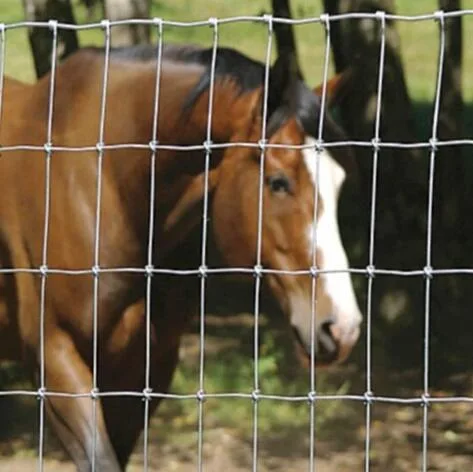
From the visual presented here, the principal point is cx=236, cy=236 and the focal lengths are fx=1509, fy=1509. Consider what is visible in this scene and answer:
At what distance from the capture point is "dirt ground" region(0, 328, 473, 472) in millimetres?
5605

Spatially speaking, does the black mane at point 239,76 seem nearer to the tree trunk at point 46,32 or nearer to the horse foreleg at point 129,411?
the horse foreleg at point 129,411

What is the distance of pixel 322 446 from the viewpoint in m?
5.88

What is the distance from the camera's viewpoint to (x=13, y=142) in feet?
13.0

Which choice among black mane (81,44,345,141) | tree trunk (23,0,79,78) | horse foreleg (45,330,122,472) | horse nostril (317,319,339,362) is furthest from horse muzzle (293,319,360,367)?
tree trunk (23,0,79,78)

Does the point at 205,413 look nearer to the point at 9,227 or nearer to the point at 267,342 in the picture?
the point at 267,342

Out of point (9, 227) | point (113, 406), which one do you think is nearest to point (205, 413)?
point (113, 406)

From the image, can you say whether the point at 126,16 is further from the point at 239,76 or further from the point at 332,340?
the point at 332,340

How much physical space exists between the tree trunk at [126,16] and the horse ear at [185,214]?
169 centimetres

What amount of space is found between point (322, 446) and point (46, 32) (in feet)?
6.55

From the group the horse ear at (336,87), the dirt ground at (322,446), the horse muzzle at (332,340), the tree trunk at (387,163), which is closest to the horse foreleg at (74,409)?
the horse muzzle at (332,340)

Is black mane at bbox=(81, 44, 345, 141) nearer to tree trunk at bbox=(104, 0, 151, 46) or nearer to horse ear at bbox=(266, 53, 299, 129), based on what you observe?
horse ear at bbox=(266, 53, 299, 129)

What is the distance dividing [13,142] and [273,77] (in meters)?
0.77

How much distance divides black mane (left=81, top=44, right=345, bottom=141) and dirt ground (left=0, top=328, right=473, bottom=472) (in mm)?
2038

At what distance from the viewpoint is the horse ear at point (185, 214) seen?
3.82 m
